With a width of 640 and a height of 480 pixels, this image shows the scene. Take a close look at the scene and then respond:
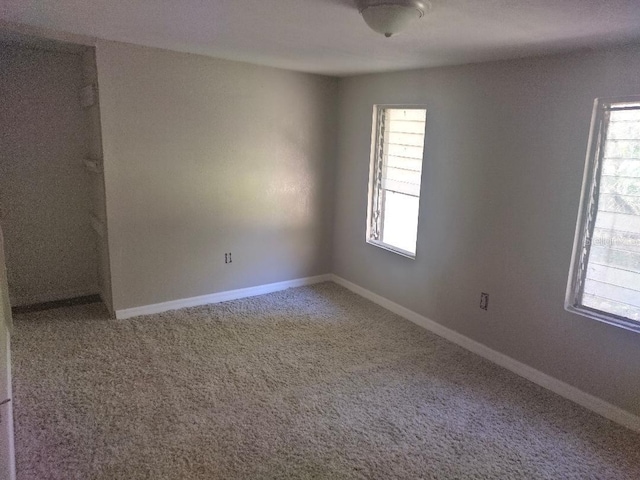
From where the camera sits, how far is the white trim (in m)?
3.84

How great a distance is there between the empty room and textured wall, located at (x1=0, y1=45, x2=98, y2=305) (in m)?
0.02

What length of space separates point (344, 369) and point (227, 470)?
115 centimetres

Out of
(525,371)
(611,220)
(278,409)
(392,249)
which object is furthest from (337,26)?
(525,371)

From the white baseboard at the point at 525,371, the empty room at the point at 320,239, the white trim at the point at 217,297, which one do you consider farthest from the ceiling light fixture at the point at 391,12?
the white trim at the point at 217,297

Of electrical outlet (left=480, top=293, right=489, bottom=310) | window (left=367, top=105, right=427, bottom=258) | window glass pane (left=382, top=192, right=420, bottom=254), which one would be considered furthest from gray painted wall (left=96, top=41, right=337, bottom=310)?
electrical outlet (left=480, top=293, right=489, bottom=310)

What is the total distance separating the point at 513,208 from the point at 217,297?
2.65 metres

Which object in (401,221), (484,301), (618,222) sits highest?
(618,222)

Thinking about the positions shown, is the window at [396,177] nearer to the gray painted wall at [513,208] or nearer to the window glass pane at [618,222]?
the gray painted wall at [513,208]

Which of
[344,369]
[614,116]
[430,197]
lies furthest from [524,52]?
[344,369]

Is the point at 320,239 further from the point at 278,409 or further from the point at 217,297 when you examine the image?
the point at 278,409

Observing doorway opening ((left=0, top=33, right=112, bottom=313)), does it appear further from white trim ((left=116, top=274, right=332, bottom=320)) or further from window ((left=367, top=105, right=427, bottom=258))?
window ((left=367, top=105, right=427, bottom=258))

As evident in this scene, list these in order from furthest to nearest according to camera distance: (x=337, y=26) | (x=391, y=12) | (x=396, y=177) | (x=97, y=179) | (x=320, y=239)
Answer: (x=320, y=239) → (x=396, y=177) → (x=97, y=179) → (x=337, y=26) → (x=391, y=12)

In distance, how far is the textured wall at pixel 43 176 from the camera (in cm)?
368

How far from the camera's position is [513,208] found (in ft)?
10.1
